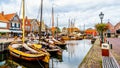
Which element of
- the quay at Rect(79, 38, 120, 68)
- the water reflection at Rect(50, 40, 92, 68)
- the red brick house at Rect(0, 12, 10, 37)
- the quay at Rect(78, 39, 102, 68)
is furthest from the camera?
the red brick house at Rect(0, 12, 10, 37)

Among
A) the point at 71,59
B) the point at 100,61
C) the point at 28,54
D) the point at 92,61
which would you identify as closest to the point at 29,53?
the point at 28,54

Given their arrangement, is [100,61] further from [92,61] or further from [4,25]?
[4,25]

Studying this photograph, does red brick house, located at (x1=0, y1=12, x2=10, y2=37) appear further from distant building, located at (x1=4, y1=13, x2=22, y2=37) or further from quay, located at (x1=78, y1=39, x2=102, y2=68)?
quay, located at (x1=78, y1=39, x2=102, y2=68)

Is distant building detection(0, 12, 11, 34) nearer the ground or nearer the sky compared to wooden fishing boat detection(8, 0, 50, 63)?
nearer the sky

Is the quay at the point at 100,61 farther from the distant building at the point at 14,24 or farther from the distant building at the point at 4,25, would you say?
the distant building at the point at 14,24

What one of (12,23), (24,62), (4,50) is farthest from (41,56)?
(12,23)

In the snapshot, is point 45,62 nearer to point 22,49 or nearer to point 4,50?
point 22,49

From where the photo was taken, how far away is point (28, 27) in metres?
65.6

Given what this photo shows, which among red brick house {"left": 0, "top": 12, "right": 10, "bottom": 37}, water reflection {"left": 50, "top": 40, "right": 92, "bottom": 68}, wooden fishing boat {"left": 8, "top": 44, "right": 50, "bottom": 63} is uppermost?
red brick house {"left": 0, "top": 12, "right": 10, "bottom": 37}

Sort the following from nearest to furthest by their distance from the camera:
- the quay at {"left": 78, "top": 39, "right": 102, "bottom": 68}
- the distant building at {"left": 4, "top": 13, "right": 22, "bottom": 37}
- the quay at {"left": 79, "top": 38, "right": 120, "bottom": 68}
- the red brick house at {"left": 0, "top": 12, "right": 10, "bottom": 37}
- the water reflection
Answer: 1. the quay at {"left": 79, "top": 38, "right": 120, "bottom": 68}
2. the quay at {"left": 78, "top": 39, "right": 102, "bottom": 68}
3. the water reflection
4. the red brick house at {"left": 0, "top": 12, "right": 10, "bottom": 37}
5. the distant building at {"left": 4, "top": 13, "right": 22, "bottom": 37}

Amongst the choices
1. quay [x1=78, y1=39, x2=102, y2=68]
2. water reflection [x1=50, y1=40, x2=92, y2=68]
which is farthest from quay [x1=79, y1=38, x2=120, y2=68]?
water reflection [x1=50, y1=40, x2=92, y2=68]

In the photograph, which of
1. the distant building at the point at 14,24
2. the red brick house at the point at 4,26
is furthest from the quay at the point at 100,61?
the distant building at the point at 14,24

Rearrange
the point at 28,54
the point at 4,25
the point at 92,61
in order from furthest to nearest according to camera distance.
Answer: the point at 4,25, the point at 28,54, the point at 92,61

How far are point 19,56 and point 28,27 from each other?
49.6 m
